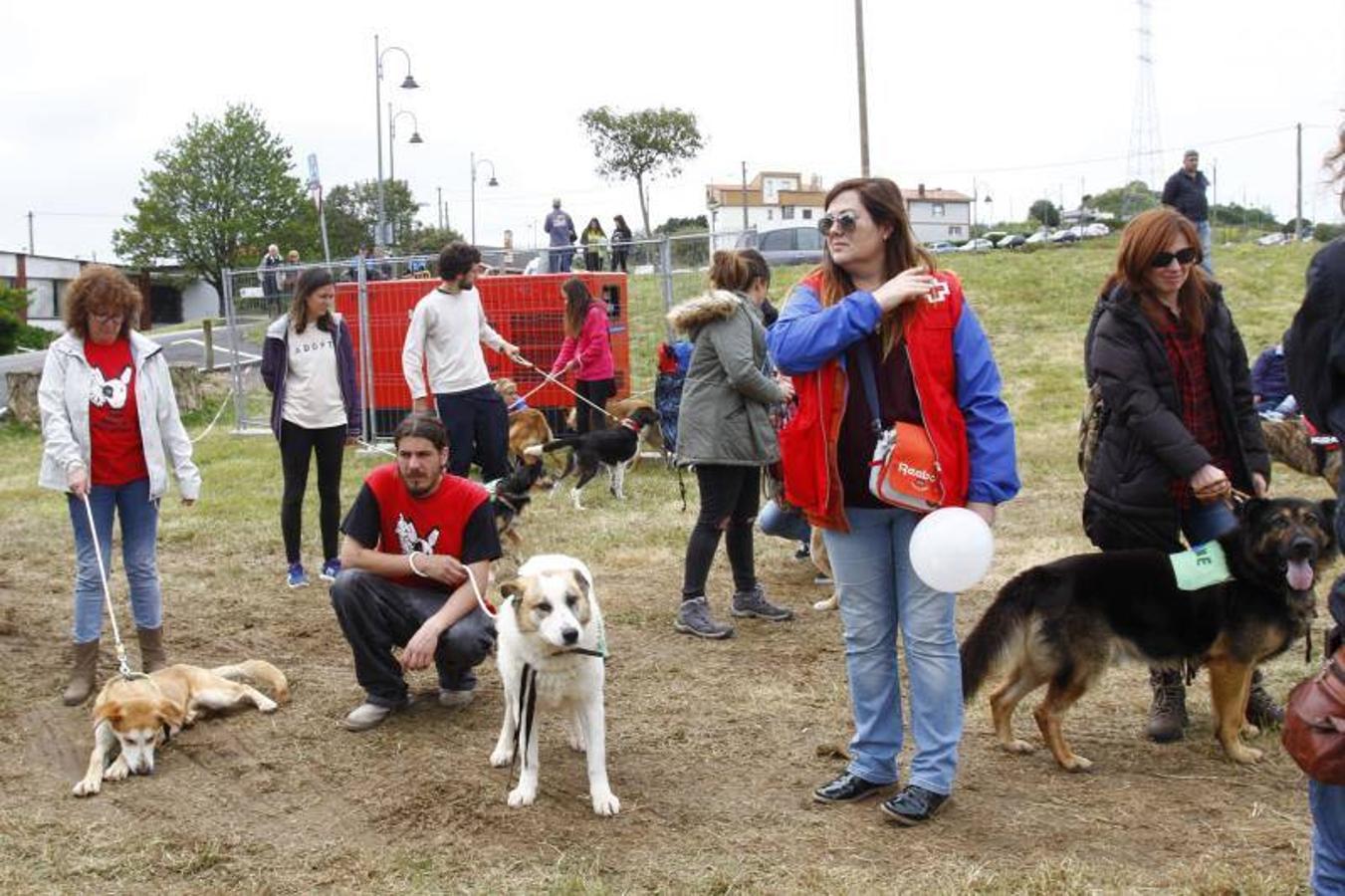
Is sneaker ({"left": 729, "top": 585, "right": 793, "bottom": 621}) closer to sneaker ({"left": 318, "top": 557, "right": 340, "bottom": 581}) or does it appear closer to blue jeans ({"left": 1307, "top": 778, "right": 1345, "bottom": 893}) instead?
sneaker ({"left": 318, "top": 557, "right": 340, "bottom": 581})

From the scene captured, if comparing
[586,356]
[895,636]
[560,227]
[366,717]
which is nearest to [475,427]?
[366,717]

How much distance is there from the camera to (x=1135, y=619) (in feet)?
13.6

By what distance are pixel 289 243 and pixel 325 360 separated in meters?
42.8

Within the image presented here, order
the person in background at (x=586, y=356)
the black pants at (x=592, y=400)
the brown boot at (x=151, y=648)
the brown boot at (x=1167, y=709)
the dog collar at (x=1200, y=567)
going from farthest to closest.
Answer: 1. the black pants at (x=592, y=400)
2. the person in background at (x=586, y=356)
3. the brown boot at (x=151, y=648)
4. the brown boot at (x=1167, y=709)
5. the dog collar at (x=1200, y=567)

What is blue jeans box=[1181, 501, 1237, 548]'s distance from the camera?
4.24 m

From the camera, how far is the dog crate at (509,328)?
39.5 ft

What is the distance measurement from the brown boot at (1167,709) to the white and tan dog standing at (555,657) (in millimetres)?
2006

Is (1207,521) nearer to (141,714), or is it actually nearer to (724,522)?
(724,522)

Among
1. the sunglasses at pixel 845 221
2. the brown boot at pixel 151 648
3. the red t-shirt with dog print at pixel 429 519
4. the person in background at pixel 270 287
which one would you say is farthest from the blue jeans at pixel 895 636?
the person in background at pixel 270 287

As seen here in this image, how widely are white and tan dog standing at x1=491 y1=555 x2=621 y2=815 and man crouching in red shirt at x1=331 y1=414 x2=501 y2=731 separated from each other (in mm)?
633

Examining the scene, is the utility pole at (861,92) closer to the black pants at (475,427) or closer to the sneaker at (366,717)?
the black pants at (475,427)

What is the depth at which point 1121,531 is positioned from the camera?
171 inches

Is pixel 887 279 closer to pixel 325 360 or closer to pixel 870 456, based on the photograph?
pixel 870 456

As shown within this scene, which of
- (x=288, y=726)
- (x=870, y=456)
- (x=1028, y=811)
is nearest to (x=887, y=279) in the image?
(x=870, y=456)
